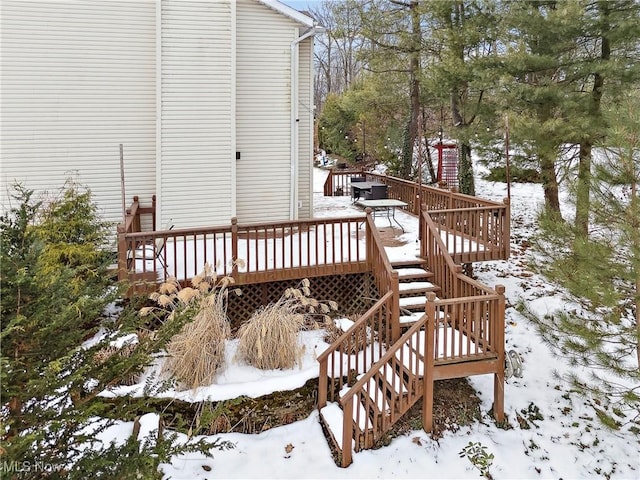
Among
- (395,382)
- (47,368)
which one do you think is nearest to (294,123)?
(395,382)

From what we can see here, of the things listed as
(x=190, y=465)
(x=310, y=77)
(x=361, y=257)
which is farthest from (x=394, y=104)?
(x=190, y=465)

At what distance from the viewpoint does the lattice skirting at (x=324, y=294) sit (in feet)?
25.3

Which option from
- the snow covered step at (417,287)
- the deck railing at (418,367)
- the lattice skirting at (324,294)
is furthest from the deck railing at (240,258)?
the deck railing at (418,367)

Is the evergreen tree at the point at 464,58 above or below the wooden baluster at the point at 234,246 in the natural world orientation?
above

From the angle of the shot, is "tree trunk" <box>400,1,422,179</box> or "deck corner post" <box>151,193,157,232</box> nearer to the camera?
"deck corner post" <box>151,193,157,232</box>

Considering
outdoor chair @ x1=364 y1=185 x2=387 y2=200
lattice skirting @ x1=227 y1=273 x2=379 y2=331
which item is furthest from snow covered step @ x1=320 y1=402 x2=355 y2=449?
outdoor chair @ x1=364 y1=185 x2=387 y2=200

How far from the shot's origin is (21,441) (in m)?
2.36

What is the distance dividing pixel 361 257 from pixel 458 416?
9.74ft

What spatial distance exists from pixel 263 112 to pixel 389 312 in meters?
5.59

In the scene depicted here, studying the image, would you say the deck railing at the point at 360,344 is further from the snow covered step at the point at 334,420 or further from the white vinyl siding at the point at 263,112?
the white vinyl siding at the point at 263,112

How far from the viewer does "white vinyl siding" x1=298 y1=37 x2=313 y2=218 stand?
34.9 ft

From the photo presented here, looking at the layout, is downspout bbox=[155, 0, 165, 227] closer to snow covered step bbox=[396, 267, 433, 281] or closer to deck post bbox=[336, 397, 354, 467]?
snow covered step bbox=[396, 267, 433, 281]

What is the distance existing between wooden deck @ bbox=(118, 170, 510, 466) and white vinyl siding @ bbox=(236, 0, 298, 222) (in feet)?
4.64

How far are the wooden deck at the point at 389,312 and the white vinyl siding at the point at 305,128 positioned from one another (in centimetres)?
185
